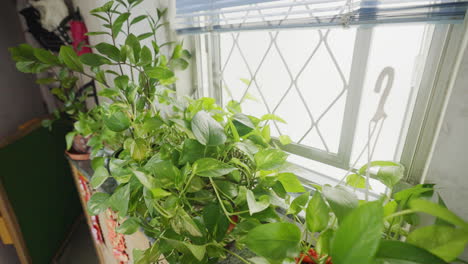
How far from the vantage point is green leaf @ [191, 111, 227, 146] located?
16.5 inches

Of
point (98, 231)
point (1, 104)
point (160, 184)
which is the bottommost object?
point (98, 231)

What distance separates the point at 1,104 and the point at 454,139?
88.7 inches

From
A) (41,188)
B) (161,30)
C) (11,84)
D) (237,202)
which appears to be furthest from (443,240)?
(11,84)

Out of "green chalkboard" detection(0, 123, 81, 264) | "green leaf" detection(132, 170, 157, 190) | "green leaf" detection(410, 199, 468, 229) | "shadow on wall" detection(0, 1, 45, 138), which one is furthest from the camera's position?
→ "shadow on wall" detection(0, 1, 45, 138)

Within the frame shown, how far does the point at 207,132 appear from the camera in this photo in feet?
1.40

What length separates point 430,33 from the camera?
52cm

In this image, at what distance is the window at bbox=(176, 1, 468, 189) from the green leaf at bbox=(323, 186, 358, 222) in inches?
9.9

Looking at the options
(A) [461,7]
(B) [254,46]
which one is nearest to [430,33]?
(A) [461,7]

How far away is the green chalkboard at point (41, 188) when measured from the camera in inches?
55.0

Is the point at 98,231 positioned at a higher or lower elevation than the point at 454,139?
lower

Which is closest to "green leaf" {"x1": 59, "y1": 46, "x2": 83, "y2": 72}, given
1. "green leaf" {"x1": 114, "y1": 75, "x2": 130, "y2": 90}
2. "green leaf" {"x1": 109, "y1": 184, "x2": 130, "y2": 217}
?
"green leaf" {"x1": 114, "y1": 75, "x2": 130, "y2": 90}

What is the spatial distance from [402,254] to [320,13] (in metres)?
0.62

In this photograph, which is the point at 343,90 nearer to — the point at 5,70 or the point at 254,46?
the point at 254,46

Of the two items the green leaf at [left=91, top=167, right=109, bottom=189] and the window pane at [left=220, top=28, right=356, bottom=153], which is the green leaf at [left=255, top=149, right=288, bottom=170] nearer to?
the window pane at [left=220, top=28, right=356, bottom=153]
